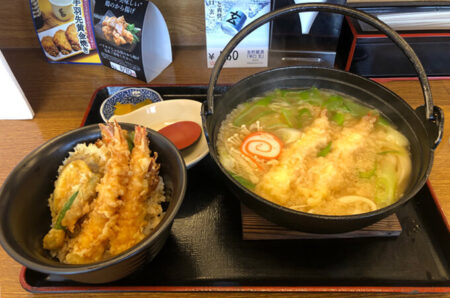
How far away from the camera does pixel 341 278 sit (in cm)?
127

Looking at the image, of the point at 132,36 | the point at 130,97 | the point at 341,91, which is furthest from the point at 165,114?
the point at 341,91

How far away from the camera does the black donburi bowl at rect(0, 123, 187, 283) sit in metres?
1.02

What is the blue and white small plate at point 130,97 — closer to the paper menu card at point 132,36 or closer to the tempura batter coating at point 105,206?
the paper menu card at point 132,36

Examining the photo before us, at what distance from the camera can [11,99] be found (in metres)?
1.92

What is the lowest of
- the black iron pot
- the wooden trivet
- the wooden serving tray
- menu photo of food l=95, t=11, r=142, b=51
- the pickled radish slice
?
the wooden serving tray

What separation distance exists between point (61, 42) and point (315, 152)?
1.99 metres

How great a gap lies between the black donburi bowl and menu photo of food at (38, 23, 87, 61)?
124 cm

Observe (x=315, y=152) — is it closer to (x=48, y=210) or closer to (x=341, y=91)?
(x=341, y=91)

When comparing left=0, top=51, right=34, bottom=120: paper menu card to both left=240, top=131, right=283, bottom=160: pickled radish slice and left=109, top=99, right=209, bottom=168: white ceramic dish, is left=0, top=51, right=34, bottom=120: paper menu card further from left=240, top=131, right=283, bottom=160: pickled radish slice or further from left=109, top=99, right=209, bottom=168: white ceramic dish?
left=240, top=131, right=283, bottom=160: pickled radish slice

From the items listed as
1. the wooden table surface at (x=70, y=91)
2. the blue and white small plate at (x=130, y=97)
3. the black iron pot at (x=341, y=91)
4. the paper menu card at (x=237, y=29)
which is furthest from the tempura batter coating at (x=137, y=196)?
the paper menu card at (x=237, y=29)

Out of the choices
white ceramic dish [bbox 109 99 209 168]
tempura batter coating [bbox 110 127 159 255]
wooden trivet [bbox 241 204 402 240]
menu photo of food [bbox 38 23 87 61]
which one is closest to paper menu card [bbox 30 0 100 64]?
menu photo of food [bbox 38 23 87 61]

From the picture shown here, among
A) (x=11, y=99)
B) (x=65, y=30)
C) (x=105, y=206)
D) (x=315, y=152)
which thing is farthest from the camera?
(x=65, y=30)

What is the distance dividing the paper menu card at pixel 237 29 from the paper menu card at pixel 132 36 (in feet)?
1.10

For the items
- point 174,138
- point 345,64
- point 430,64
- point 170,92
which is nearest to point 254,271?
point 174,138
